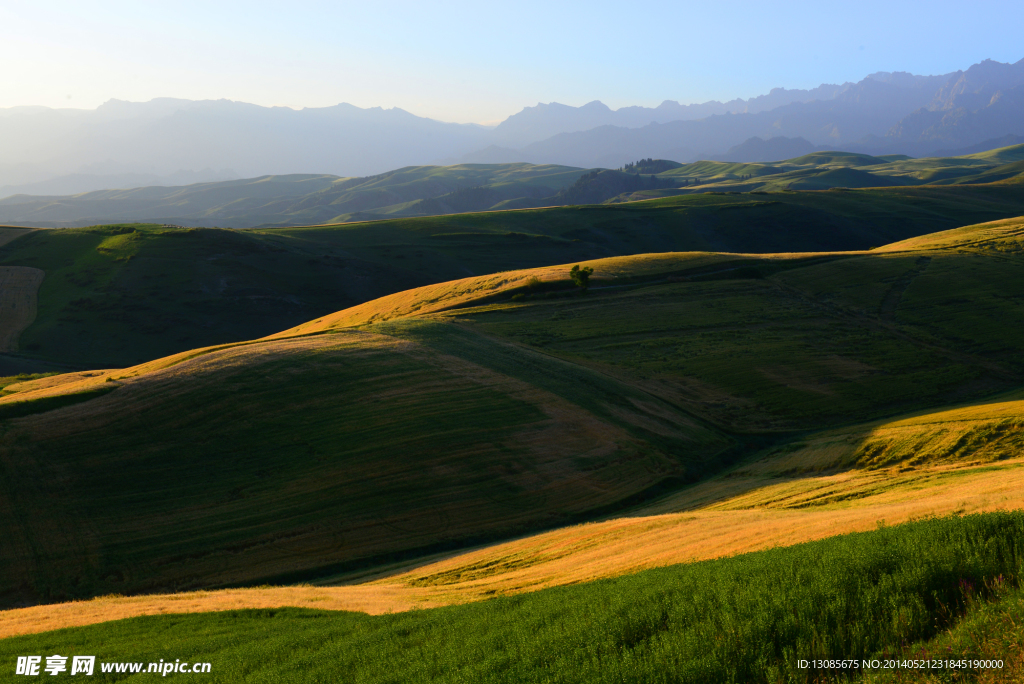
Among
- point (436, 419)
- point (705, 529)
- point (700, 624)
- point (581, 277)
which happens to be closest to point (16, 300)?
point (581, 277)

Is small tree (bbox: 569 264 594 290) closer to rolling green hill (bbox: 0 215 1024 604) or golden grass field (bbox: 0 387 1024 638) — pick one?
rolling green hill (bbox: 0 215 1024 604)

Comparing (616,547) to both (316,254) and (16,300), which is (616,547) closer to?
(16,300)

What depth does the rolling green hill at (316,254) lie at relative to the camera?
106 metres

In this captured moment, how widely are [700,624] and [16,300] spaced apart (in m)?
133

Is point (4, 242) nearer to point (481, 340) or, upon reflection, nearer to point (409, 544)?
point (481, 340)

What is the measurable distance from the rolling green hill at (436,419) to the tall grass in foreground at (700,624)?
1612cm

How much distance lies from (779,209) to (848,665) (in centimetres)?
19352

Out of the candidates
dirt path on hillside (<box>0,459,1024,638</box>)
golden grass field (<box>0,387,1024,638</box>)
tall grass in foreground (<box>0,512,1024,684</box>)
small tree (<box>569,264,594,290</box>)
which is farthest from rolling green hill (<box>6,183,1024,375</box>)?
tall grass in foreground (<box>0,512,1024,684</box>)

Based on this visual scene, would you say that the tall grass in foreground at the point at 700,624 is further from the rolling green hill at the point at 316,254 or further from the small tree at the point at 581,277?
the rolling green hill at the point at 316,254

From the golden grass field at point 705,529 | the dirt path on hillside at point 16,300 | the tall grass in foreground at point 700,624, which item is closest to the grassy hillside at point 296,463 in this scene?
the golden grass field at point 705,529

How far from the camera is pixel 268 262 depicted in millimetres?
138125

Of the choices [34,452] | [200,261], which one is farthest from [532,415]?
[200,261]

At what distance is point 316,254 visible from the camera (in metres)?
148

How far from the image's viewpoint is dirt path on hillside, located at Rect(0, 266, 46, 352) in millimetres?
96562
